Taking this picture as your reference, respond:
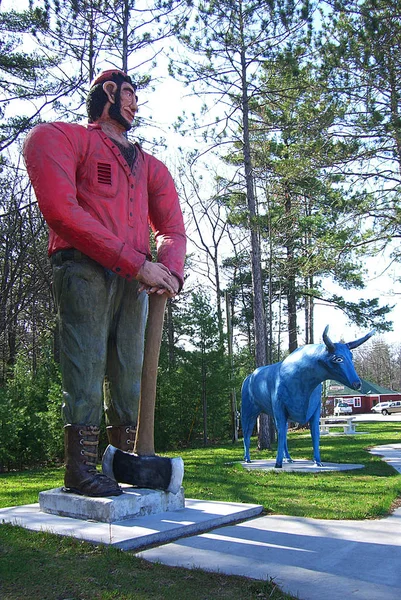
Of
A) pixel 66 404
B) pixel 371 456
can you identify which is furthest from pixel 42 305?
pixel 66 404

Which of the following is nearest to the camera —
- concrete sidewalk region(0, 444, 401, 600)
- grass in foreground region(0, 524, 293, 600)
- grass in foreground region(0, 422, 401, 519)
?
grass in foreground region(0, 524, 293, 600)

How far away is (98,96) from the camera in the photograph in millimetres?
4332

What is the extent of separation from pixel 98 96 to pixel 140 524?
3.03 metres

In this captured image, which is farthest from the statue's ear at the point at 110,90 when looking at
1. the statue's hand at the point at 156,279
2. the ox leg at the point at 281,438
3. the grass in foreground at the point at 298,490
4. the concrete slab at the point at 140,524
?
the ox leg at the point at 281,438

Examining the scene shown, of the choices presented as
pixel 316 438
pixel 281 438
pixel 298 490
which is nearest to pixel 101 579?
pixel 298 490

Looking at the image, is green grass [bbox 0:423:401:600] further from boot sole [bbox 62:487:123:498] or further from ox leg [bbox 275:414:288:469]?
ox leg [bbox 275:414:288:469]

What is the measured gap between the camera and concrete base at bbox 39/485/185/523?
141 inches

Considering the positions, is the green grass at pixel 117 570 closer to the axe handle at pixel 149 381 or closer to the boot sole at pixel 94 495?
the boot sole at pixel 94 495

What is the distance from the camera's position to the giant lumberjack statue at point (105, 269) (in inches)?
146

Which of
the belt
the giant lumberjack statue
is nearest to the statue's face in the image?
the giant lumberjack statue

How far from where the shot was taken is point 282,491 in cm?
605

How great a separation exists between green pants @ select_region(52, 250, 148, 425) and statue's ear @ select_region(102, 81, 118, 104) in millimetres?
1251

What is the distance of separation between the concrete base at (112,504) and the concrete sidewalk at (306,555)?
0.42 meters

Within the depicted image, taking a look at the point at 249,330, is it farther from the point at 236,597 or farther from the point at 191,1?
the point at 236,597
